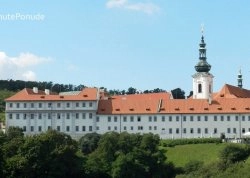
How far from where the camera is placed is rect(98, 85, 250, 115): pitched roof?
88.3 meters

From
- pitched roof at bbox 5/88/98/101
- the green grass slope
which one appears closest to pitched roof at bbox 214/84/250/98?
pitched roof at bbox 5/88/98/101

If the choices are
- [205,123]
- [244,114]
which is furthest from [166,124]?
[244,114]

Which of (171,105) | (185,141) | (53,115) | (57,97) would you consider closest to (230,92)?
(171,105)

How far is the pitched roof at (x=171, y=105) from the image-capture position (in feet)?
290

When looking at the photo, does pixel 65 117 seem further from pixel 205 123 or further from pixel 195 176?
pixel 195 176

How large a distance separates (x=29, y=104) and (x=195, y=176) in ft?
115

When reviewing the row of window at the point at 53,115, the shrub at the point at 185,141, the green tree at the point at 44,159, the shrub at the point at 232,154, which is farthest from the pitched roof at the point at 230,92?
the green tree at the point at 44,159

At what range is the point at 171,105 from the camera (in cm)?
9031

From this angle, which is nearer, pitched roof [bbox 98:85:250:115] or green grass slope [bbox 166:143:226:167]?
green grass slope [bbox 166:143:226:167]

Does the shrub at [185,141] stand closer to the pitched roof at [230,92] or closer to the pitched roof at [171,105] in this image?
the pitched roof at [171,105]

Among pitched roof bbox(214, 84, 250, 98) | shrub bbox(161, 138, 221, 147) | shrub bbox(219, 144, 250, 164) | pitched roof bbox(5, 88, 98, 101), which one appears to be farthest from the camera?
pitched roof bbox(214, 84, 250, 98)

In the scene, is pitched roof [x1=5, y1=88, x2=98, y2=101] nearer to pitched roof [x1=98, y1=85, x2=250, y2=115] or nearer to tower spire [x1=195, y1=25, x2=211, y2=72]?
pitched roof [x1=98, y1=85, x2=250, y2=115]

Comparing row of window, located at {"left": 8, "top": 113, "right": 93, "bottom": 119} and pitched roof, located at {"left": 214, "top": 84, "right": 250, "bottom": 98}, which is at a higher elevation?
pitched roof, located at {"left": 214, "top": 84, "right": 250, "bottom": 98}

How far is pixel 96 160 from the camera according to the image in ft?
231
